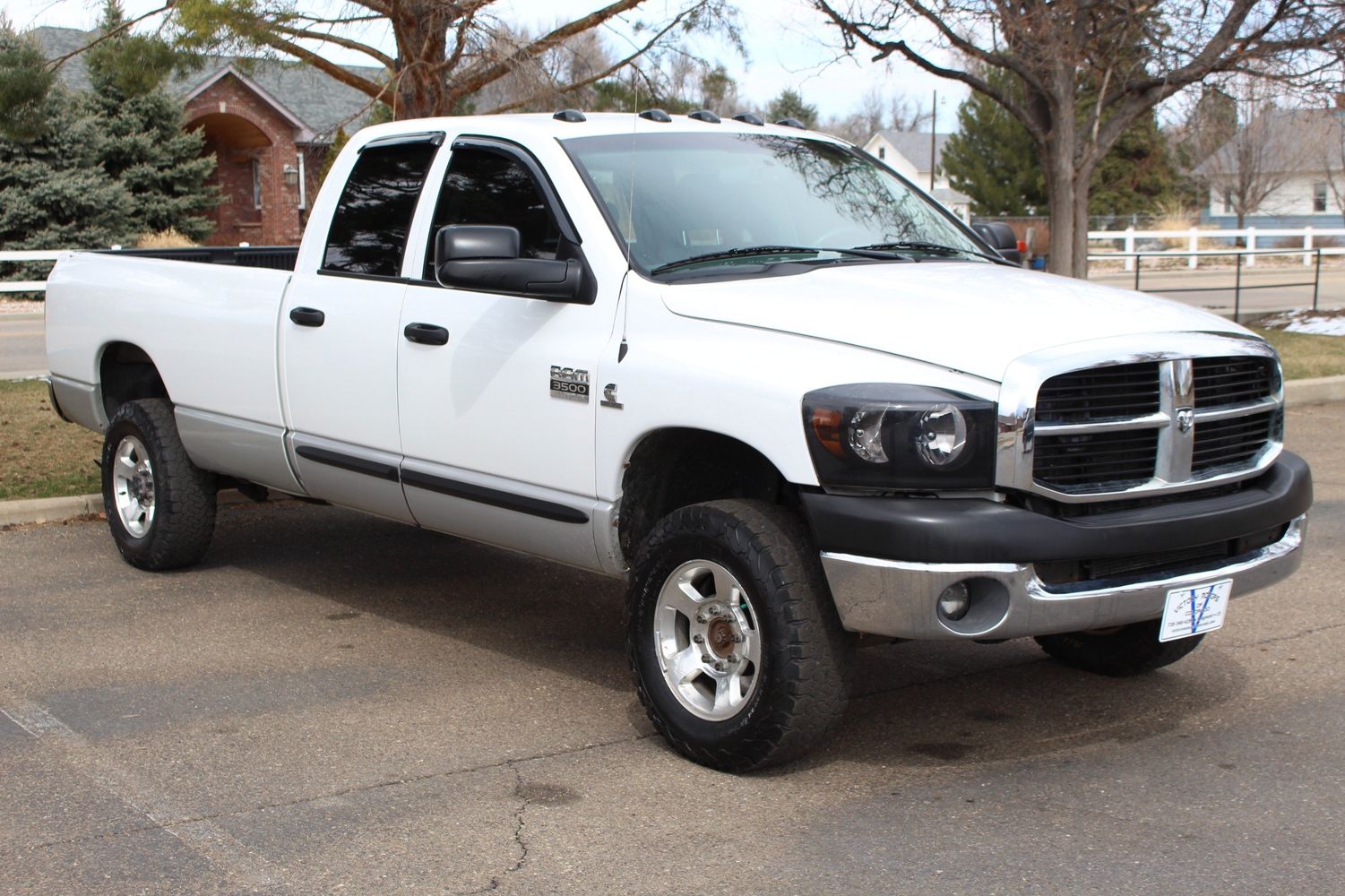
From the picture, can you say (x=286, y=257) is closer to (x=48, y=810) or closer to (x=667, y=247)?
(x=667, y=247)

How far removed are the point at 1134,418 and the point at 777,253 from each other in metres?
1.49

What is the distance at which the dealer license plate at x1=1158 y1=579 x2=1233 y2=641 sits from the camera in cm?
462

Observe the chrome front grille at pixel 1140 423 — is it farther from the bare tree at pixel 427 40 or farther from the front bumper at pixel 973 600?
the bare tree at pixel 427 40

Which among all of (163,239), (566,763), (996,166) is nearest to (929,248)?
(566,763)

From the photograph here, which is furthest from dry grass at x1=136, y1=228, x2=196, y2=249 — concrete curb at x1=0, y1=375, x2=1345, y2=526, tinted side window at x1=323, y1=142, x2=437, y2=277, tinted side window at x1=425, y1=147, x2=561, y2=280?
tinted side window at x1=425, y1=147, x2=561, y2=280

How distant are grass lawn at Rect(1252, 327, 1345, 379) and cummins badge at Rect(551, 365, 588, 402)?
33.1 ft

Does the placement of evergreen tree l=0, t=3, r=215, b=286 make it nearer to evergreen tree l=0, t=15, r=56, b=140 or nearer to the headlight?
evergreen tree l=0, t=15, r=56, b=140

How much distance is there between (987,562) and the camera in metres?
4.28

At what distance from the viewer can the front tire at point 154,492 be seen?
7.22 meters

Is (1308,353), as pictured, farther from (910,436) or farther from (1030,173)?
(1030,173)

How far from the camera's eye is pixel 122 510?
25.0 feet

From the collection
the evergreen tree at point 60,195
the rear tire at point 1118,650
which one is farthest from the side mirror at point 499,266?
the evergreen tree at point 60,195

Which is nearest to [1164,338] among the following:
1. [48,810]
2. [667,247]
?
[667,247]

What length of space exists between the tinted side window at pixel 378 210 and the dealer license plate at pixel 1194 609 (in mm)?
3173
